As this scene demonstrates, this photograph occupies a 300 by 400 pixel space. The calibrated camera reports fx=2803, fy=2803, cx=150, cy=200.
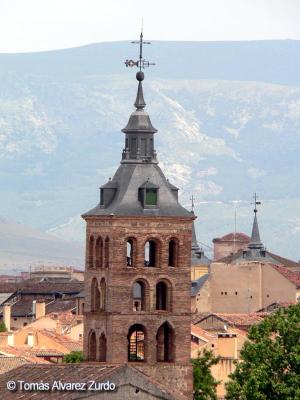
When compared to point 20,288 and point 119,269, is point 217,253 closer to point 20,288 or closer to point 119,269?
point 20,288

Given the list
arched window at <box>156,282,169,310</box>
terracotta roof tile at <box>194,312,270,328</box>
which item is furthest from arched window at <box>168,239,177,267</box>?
terracotta roof tile at <box>194,312,270,328</box>

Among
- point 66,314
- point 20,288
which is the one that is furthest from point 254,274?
point 20,288

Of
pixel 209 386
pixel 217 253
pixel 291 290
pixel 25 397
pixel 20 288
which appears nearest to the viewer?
pixel 25 397

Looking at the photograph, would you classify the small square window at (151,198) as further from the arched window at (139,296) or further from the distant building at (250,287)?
the distant building at (250,287)

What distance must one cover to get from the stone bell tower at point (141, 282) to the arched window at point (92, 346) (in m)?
0.03

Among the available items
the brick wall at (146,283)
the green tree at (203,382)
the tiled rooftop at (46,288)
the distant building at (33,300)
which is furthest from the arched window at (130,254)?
the tiled rooftop at (46,288)

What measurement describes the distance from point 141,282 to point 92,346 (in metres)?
2.27

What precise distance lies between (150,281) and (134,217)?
1.68 metres

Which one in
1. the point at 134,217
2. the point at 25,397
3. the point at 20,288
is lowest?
the point at 25,397

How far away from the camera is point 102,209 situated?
7244 cm

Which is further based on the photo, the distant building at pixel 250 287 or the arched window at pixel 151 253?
the distant building at pixel 250 287

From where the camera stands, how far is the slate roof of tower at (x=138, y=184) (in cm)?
7162

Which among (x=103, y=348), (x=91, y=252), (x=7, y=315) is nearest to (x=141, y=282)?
(x=91, y=252)

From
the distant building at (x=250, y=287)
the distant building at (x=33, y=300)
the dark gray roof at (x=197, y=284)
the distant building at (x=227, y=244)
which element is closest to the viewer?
the distant building at (x=250, y=287)
